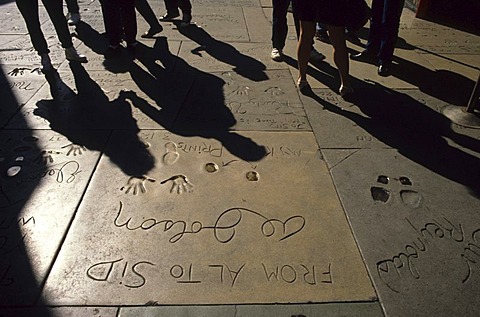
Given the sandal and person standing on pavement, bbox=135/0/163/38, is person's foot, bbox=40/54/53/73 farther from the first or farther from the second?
the sandal

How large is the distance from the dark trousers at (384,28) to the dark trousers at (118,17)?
2929 mm

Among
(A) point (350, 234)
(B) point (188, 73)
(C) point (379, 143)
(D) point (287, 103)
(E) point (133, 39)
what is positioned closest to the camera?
(A) point (350, 234)

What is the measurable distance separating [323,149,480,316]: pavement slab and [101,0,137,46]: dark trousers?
307cm

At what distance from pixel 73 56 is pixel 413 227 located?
13.7ft

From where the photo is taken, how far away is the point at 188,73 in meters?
4.60

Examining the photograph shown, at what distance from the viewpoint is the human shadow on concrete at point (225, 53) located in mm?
4664

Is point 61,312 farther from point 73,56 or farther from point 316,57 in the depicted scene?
point 316,57

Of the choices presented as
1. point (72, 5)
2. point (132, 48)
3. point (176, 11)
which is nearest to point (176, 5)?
point (176, 11)

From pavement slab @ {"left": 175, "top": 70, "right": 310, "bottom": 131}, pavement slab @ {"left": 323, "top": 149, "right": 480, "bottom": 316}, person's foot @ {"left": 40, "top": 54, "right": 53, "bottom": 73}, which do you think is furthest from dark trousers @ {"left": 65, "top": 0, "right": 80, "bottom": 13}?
pavement slab @ {"left": 323, "top": 149, "right": 480, "bottom": 316}

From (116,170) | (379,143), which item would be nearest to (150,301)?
(116,170)

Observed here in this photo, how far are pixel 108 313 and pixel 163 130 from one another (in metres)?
1.81

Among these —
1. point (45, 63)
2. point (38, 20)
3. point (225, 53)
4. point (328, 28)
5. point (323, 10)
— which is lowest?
point (225, 53)

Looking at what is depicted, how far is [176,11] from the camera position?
6.48m

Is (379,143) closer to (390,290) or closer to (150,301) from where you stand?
(390,290)
